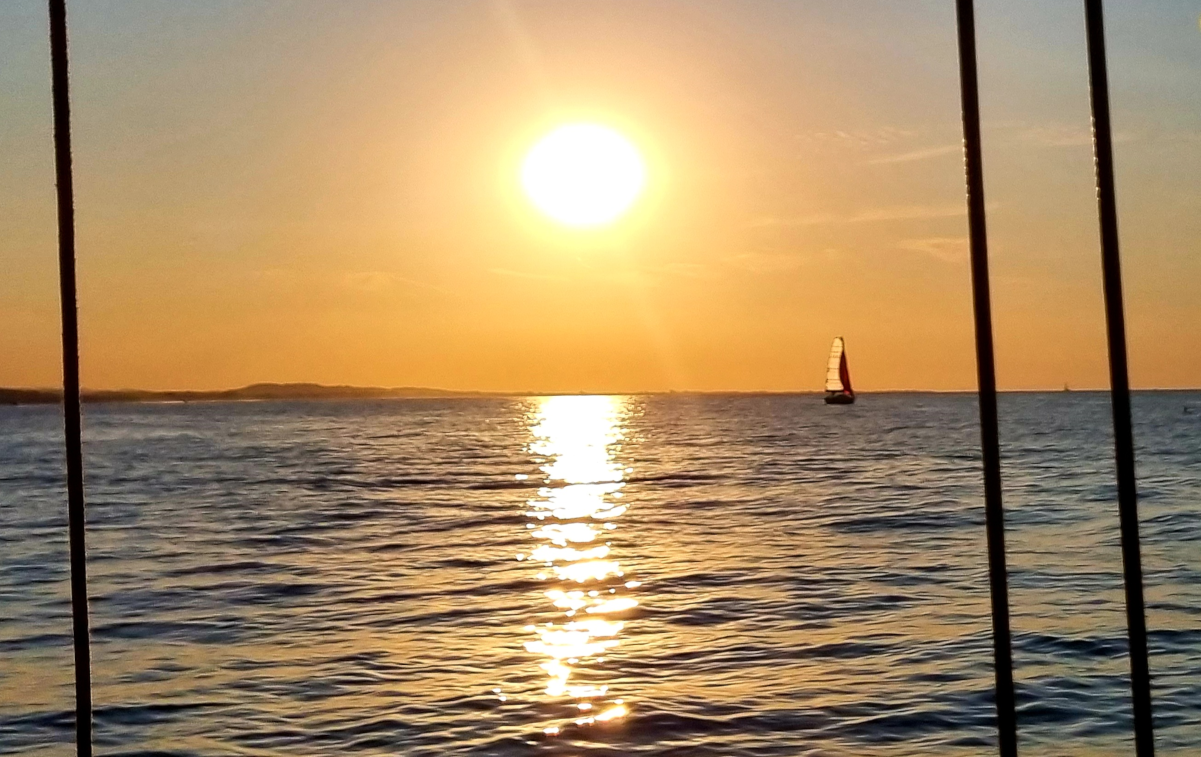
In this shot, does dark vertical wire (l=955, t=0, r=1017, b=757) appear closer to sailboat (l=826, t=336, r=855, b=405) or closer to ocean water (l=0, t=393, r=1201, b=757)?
ocean water (l=0, t=393, r=1201, b=757)

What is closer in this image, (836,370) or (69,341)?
(69,341)

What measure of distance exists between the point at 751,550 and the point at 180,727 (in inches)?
601

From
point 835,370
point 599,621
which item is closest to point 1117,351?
point 599,621

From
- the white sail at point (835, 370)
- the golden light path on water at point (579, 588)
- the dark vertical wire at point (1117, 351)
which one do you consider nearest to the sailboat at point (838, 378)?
the white sail at point (835, 370)

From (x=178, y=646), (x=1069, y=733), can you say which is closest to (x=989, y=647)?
(x=1069, y=733)

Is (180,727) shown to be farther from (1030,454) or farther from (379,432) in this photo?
(379,432)

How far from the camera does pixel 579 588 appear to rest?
21328 mm

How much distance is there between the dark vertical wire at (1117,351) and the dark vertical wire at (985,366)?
0.19 meters

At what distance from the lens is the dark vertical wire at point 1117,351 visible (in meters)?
2.12

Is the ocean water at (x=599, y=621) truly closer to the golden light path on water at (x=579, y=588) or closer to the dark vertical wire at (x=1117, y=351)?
the golden light path on water at (x=579, y=588)

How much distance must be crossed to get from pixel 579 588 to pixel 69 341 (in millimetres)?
19363

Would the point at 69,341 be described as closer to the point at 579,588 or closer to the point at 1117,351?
the point at 1117,351

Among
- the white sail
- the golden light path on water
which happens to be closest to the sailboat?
the white sail

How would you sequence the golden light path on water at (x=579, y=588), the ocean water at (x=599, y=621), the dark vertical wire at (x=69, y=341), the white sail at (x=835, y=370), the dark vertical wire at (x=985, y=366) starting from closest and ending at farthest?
the dark vertical wire at (x=985, y=366)
the dark vertical wire at (x=69, y=341)
the ocean water at (x=599, y=621)
the golden light path on water at (x=579, y=588)
the white sail at (x=835, y=370)
